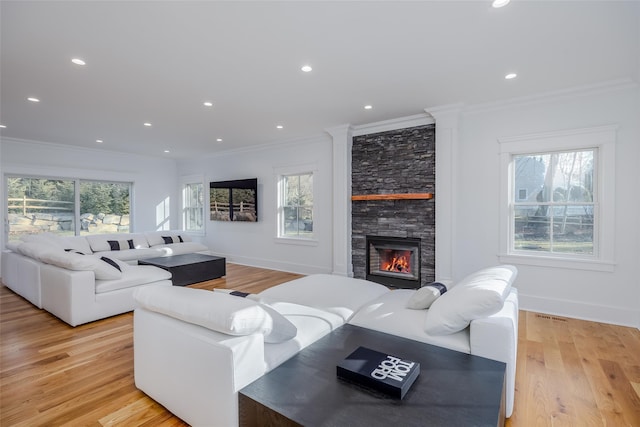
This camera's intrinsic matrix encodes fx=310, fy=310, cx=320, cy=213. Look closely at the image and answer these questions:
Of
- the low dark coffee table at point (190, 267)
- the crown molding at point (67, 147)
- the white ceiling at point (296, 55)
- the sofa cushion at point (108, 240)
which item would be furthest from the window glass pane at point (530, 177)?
the crown molding at point (67, 147)

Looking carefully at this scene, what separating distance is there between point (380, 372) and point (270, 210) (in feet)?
17.2

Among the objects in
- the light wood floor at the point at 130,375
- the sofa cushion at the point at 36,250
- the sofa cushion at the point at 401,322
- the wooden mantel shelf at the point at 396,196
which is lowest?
the light wood floor at the point at 130,375

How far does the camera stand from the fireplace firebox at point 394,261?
462cm

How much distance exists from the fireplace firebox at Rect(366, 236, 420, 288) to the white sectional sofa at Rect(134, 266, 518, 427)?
7.49 feet

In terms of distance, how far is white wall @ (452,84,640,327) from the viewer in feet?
10.9

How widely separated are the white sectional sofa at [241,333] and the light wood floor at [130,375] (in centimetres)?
23

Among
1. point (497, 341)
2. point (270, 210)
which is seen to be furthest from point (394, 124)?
point (497, 341)

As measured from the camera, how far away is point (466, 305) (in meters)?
1.82

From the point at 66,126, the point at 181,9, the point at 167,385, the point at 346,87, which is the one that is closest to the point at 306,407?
the point at 167,385

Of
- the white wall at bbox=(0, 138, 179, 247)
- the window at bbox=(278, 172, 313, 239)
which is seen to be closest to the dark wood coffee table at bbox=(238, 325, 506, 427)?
the window at bbox=(278, 172, 313, 239)

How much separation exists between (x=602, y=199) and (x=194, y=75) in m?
4.61

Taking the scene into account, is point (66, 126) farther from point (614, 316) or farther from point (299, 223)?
point (614, 316)

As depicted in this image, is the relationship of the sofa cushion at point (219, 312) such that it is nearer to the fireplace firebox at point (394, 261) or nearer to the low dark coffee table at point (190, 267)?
the low dark coffee table at point (190, 267)

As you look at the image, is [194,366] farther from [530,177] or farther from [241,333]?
[530,177]
